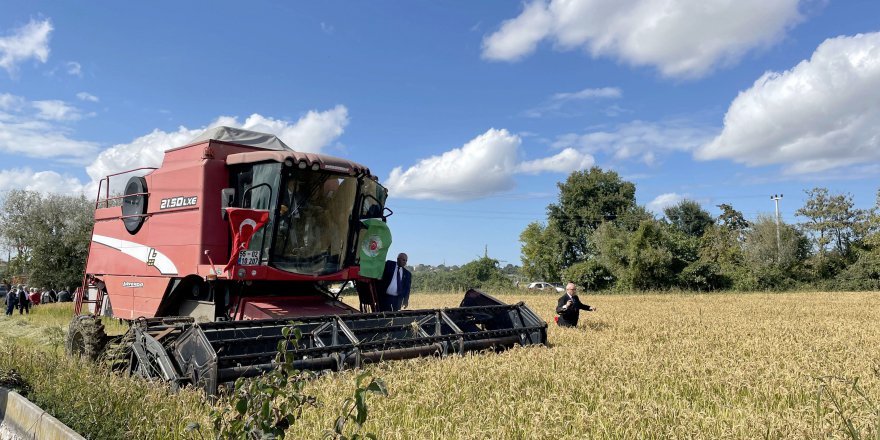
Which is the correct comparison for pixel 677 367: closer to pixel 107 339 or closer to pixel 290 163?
pixel 290 163

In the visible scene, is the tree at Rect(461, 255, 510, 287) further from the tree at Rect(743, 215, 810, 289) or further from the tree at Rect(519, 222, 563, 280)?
the tree at Rect(743, 215, 810, 289)

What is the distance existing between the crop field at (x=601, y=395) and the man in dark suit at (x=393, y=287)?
8.23 feet

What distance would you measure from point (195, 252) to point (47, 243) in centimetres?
2932

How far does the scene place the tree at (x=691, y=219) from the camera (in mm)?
58406

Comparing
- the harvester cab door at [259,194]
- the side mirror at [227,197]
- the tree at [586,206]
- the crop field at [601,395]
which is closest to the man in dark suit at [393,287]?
the harvester cab door at [259,194]

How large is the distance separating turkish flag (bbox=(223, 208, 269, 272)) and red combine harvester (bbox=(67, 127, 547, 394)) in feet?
0.04

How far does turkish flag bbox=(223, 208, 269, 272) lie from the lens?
660cm

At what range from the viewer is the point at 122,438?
3674mm

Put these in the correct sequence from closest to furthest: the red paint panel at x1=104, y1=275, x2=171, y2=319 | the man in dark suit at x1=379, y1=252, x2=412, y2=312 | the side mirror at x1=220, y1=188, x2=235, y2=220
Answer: the side mirror at x1=220, y1=188, x2=235, y2=220 → the red paint panel at x1=104, y1=275, x2=171, y2=319 → the man in dark suit at x1=379, y1=252, x2=412, y2=312

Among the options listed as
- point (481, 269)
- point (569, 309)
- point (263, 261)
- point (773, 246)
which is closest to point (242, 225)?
point (263, 261)

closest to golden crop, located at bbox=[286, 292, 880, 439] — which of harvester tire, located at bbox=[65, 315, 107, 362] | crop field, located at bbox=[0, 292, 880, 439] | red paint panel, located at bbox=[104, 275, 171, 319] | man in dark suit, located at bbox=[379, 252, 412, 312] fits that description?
crop field, located at bbox=[0, 292, 880, 439]

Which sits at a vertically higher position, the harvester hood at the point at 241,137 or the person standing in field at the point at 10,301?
the harvester hood at the point at 241,137

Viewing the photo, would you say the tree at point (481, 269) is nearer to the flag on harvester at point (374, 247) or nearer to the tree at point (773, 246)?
the tree at point (773, 246)

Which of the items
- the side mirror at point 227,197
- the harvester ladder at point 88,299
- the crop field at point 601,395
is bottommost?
the crop field at point 601,395
